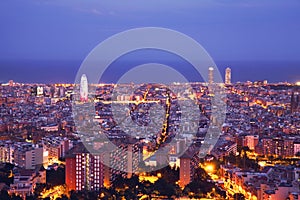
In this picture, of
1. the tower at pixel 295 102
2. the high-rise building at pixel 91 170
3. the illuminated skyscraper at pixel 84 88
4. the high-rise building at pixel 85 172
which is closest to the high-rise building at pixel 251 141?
the high-rise building at pixel 91 170

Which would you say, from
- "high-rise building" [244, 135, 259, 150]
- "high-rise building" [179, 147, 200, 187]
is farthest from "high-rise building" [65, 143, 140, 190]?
"high-rise building" [244, 135, 259, 150]

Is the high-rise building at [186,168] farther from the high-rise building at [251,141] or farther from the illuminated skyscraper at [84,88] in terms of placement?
the illuminated skyscraper at [84,88]

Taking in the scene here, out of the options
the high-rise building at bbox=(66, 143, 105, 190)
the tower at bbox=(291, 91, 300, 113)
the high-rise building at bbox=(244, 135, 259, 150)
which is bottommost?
the high-rise building at bbox=(66, 143, 105, 190)

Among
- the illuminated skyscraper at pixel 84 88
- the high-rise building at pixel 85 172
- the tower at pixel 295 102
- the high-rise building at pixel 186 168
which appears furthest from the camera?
the illuminated skyscraper at pixel 84 88

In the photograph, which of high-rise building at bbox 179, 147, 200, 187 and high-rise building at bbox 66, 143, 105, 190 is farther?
high-rise building at bbox 179, 147, 200, 187

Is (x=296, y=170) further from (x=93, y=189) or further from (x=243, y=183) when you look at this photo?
(x=93, y=189)

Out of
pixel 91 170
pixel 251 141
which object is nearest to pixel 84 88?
pixel 251 141

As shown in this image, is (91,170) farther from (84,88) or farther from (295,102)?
(295,102)

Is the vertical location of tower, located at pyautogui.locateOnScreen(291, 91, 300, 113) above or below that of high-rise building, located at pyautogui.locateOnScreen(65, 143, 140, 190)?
above

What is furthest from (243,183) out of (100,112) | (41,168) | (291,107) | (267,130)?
(291,107)

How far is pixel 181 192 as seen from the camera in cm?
512

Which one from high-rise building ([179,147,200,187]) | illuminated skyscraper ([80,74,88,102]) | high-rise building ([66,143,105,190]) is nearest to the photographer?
high-rise building ([66,143,105,190])

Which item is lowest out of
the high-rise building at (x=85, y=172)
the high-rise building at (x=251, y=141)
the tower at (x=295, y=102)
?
the high-rise building at (x=85, y=172)

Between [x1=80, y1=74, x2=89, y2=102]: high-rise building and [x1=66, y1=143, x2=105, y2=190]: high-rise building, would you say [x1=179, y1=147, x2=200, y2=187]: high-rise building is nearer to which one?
[x1=66, y1=143, x2=105, y2=190]: high-rise building
